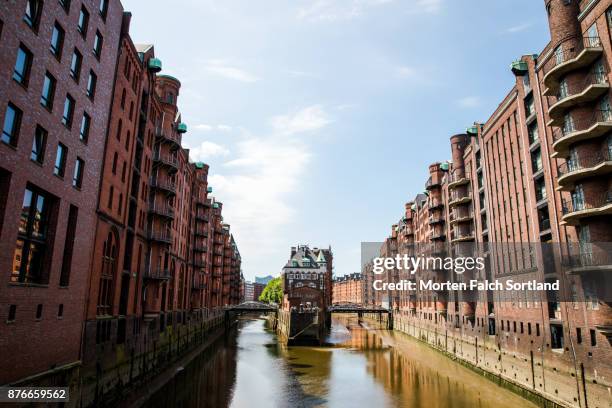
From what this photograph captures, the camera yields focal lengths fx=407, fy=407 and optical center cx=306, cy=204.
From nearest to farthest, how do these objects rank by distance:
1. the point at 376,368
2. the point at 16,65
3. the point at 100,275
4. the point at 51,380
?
the point at 16,65
the point at 51,380
the point at 100,275
the point at 376,368

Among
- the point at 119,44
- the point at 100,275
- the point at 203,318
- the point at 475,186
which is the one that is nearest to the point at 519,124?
the point at 475,186

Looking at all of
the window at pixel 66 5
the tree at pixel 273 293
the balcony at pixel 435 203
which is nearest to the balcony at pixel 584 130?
the window at pixel 66 5

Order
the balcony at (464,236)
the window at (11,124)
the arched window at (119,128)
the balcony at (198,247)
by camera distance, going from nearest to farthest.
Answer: the window at (11,124) < the arched window at (119,128) < the balcony at (464,236) < the balcony at (198,247)

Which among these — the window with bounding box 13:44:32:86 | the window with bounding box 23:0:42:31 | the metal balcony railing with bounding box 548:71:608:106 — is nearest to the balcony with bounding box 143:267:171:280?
the window with bounding box 13:44:32:86

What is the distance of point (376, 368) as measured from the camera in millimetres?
44125

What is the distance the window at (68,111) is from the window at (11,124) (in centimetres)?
445

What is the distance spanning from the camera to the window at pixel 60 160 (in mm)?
21864

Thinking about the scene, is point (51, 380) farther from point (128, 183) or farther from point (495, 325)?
point (495, 325)

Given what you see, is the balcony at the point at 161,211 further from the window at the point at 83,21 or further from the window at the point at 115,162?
the window at the point at 83,21

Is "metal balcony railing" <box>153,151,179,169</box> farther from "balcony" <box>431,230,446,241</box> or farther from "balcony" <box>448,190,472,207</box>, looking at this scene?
"balcony" <box>431,230,446,241</box>

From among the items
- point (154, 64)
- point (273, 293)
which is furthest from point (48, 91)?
point (273, 293)

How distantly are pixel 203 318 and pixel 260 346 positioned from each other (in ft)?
47.0

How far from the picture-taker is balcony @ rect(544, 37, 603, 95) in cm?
2466

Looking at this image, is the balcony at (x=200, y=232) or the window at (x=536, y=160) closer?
the window at (x=536, y=160)
